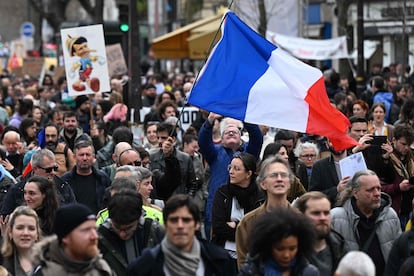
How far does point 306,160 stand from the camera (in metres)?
13.0

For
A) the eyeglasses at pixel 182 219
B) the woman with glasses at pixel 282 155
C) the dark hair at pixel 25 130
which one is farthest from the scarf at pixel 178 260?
the dark hair at pixel 25 130

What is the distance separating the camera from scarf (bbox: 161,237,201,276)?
7.31 metres

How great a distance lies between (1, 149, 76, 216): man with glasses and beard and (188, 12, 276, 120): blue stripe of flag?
136 cm

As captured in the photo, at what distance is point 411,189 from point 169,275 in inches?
180

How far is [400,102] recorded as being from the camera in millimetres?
21047

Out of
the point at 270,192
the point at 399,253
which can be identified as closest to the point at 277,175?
the point at 270,192

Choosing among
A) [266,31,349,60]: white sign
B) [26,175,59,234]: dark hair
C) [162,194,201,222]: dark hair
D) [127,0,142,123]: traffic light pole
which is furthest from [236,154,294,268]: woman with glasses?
[266,31,349,60]: white sign

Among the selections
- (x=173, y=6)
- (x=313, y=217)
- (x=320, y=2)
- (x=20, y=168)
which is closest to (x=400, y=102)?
(x=20, y=168)

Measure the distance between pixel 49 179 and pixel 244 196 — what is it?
5.48 feet

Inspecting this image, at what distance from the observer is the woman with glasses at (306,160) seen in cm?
1271

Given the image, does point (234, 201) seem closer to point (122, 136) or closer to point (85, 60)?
point (122, 136)

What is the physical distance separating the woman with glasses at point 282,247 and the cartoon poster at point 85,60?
35.0 ft

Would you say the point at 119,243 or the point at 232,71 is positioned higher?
the point at 232,71

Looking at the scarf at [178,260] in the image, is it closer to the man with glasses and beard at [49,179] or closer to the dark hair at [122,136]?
the man with glasses and beard at [49,179]
